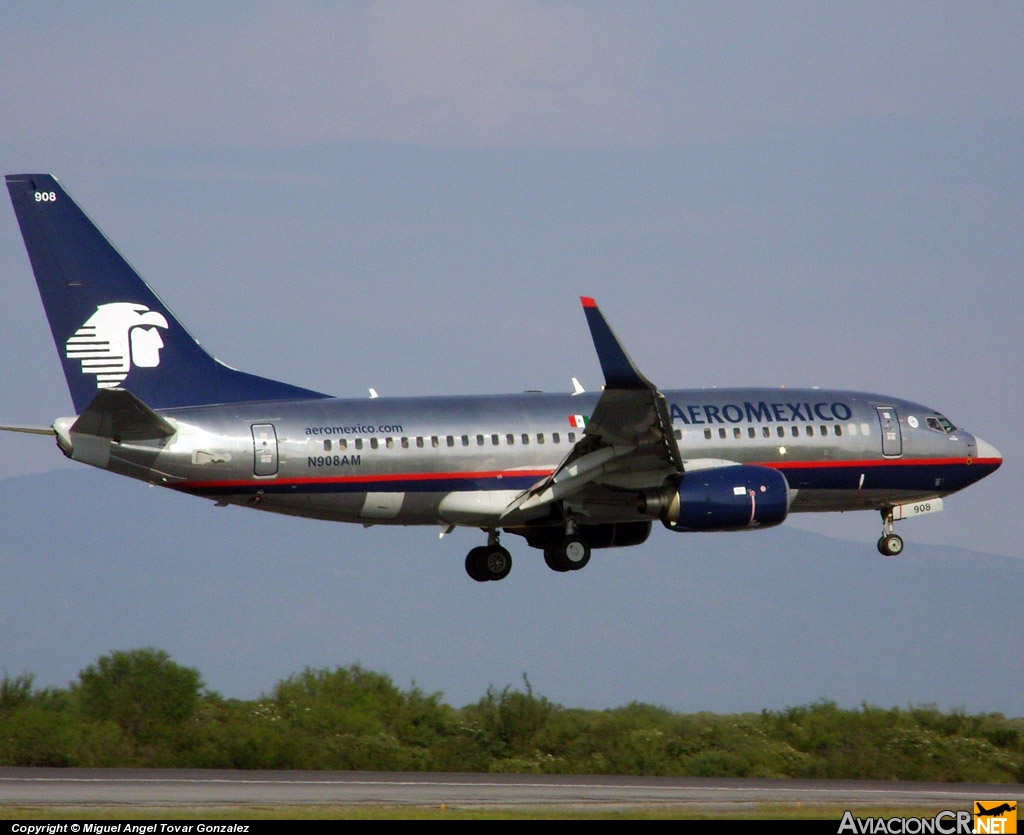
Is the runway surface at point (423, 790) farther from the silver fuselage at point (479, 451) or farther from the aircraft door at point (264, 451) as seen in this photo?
the aircraft door at point (264, 451)

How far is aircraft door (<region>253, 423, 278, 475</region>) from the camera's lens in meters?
40.8

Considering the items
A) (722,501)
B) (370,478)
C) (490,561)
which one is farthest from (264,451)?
(722,501)

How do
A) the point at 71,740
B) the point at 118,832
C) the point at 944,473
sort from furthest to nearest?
the point at 944,473, the point at 71,740, the point at 118,832

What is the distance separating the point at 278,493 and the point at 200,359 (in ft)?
12.4

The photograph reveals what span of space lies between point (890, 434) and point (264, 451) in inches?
671

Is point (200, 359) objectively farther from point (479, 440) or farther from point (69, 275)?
point (479, 440)

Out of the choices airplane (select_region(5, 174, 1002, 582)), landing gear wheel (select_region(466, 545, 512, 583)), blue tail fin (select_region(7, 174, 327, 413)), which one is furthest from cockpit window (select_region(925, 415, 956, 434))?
blue tail fin (select_region(7, 174, 327, 413))

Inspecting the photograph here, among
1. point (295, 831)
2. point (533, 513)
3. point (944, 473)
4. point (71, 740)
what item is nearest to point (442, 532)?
point (533, 513)

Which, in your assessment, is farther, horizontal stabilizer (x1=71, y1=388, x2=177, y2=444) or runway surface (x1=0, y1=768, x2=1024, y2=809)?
horizontal stabilizer (x1=71, y1=388, x2=177, y2=444)

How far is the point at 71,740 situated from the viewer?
37.7 metres

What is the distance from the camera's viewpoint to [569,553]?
44.5 meters

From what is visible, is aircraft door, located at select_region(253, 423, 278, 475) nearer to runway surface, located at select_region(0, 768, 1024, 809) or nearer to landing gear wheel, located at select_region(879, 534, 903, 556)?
runway surface, located at select_region(0, 768, 1024, 809)

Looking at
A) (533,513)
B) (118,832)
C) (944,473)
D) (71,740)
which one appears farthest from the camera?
(944,473)

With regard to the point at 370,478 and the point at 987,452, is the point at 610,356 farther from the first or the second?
the point at 987,452
